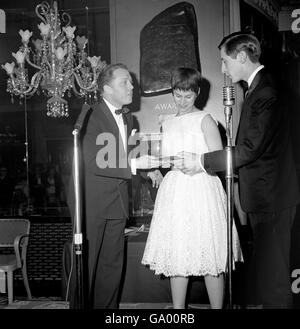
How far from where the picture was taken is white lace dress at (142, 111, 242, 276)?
2408 mm

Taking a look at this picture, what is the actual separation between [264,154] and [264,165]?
0.06m

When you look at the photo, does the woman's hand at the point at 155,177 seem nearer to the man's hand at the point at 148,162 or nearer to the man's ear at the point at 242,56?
the man's hand at the point at 148,162

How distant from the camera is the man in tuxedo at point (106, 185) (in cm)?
249

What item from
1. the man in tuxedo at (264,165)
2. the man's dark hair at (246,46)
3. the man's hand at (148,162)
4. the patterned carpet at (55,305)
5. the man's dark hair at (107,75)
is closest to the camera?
the man in tuxedo at (264,165)

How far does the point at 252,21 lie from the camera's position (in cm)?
383

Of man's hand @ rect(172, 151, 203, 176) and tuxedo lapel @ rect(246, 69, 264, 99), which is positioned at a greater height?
tuxedo lapel @ rect(246, 69, 264, 99)

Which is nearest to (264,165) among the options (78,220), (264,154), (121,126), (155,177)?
(264,154)

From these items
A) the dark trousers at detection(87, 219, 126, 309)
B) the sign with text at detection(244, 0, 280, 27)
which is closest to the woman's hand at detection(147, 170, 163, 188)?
the dark trousers at detection(87, 219, 126, 309)

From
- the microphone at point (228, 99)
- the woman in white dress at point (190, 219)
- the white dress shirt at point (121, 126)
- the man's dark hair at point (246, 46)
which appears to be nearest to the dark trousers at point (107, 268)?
the woman in white dress at point (190, 219)

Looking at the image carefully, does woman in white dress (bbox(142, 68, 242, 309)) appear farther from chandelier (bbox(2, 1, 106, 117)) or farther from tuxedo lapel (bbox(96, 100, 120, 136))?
chandelier (bbox(2, 1, 106, 117))

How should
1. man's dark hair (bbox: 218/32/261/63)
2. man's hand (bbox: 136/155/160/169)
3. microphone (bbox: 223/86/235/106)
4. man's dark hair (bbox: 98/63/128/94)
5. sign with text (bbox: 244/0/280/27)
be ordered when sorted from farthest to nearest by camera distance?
sign with text (bbox: 244/0/280/27)
man's dark hair (bbox: 98/63/128/94)
man's hand (bbox: 136/155/160/169)
man's dark hair (bbox: 218/32/261/63)
microphone (bbox: 223/86/235/106)

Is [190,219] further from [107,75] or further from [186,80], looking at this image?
[107,75]

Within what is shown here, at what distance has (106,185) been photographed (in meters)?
2.54

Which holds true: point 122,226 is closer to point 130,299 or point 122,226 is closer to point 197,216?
point 197,216
